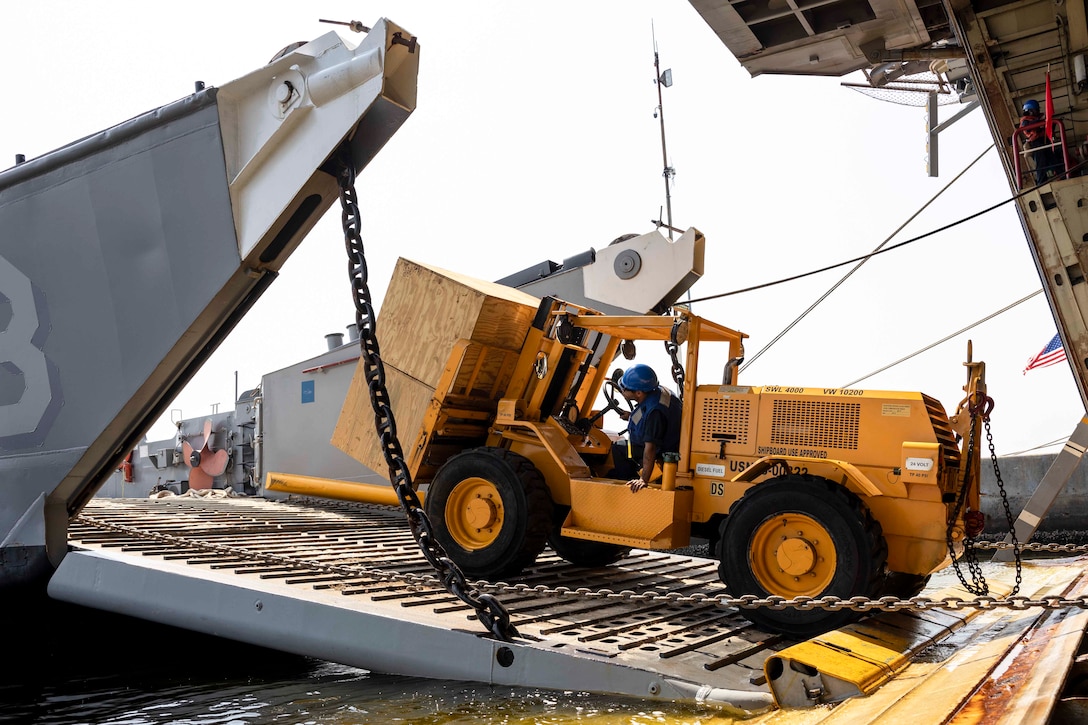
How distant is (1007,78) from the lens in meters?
7.68

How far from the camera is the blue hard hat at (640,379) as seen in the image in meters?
6.41

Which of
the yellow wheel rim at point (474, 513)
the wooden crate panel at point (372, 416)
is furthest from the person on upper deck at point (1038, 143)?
the wooden crate panel at point (372, 416)

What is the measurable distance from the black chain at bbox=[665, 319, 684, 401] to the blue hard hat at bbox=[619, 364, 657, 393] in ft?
0.91

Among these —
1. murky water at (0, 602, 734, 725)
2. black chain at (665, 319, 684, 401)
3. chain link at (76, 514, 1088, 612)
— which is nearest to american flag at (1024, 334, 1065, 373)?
chain link at (76, 514, 1088, 612)

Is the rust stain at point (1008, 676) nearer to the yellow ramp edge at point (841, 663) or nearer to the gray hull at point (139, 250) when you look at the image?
the yellow ramp edge at point (841, 663)

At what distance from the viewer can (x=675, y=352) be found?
21.8ft

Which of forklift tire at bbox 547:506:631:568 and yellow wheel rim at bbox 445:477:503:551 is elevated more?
yellow wheel rim at bbox 445:477:503:551

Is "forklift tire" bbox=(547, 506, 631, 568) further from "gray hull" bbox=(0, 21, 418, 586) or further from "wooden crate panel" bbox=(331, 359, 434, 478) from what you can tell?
"gray hull" bbox=(0, 21, 418, 586)

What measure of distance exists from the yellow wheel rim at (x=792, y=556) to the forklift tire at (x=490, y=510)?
5.52ft

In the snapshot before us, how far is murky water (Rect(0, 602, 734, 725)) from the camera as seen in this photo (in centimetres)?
398

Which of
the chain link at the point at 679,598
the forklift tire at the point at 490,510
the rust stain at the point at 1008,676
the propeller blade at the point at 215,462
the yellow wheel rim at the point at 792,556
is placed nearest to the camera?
the rust stain at the point at 1008,676

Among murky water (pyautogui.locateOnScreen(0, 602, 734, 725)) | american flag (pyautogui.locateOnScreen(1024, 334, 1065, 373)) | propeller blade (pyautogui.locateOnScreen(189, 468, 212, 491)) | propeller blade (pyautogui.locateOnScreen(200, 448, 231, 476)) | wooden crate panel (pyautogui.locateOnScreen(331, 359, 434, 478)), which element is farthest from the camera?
propeller blade (pyautogui.locateOnScreen(189, 468, 212, 491))

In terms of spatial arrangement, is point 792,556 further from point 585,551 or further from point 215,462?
point 215,462

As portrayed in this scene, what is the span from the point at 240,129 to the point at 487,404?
3.16m
